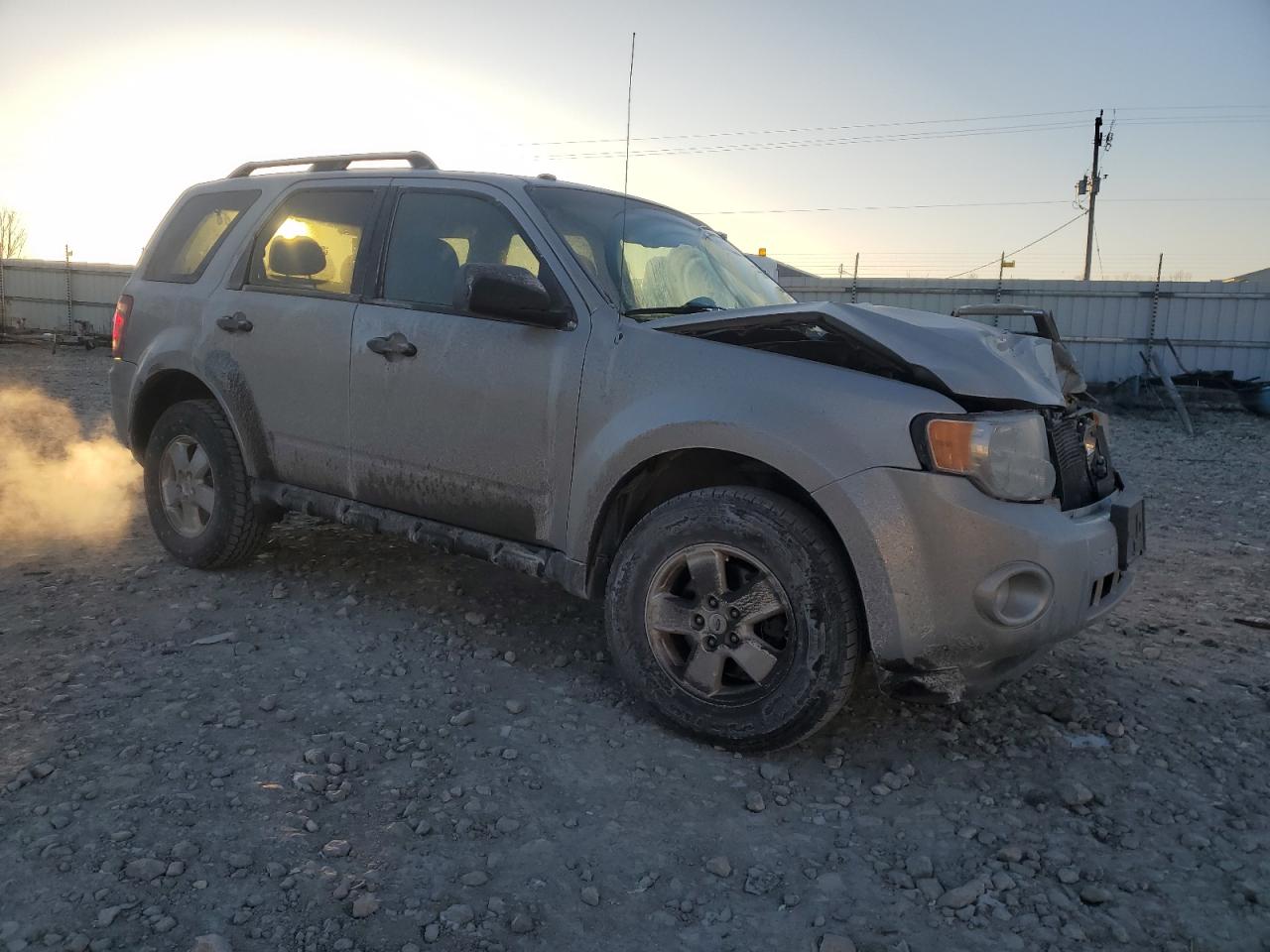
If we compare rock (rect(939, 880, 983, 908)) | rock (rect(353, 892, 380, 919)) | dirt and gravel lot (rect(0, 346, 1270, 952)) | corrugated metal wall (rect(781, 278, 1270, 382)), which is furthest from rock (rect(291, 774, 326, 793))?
corrugated metal wall (rect(781, 278, 1270, 382))

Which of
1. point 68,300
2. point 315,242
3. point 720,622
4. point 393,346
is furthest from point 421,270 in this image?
point 68,300

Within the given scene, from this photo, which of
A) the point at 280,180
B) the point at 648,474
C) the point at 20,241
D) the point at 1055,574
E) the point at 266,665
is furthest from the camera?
the point at 20,241

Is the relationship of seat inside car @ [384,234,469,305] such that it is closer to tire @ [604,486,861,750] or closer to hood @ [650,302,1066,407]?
hood @ [650,302,1066,407]

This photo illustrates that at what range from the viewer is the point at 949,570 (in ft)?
8.68

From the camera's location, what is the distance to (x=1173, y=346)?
1755 cm

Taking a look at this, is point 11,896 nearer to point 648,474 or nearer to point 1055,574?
point 648,474

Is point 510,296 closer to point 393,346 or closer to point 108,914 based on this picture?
point 393,346

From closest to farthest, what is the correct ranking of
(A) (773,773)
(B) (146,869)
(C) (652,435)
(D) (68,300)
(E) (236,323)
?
(B) (146,869)
(A) (773,773)
(C) (652,435)
(E) (236,323)
(D) (68,300)

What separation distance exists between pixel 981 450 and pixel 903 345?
0.42 m

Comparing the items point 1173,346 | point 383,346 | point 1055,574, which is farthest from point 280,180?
point 1173,346

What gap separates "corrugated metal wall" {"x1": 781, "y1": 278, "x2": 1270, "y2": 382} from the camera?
17234 millimetres

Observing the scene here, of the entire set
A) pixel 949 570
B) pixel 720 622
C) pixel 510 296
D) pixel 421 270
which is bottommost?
pixel 720 622

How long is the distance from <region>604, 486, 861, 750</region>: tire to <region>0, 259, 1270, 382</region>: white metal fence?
49.4 feet

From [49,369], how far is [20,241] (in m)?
34.0
